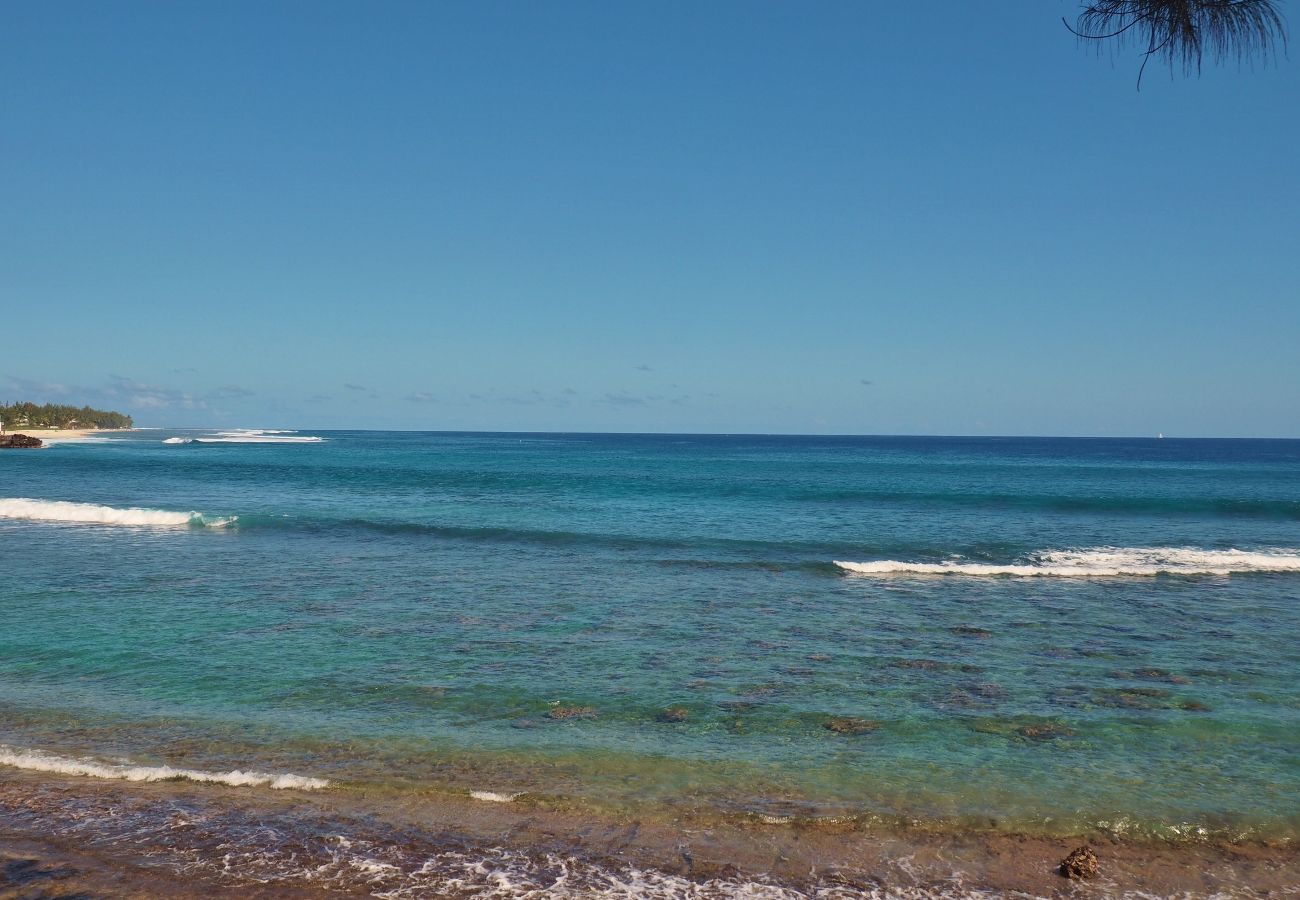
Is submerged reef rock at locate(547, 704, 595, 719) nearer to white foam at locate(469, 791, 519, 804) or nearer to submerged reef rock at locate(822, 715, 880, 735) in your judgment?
white foam at locate(469, 791, 519, 804)

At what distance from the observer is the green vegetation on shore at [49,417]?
132 meters

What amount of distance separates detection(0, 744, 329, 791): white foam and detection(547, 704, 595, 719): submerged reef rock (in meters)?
2.90

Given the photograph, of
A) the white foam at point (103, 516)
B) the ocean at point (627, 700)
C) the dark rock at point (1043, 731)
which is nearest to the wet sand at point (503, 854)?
the ocean at point (627, 700)

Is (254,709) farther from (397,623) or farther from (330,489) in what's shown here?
(330,489)

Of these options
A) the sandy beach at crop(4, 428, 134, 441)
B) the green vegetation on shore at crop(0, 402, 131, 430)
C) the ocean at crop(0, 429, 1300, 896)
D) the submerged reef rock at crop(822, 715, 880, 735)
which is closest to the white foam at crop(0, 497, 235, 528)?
the ocean at crop(0, 429, 1300, 896)

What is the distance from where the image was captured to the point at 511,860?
6.67 m

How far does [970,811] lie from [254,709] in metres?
8.17

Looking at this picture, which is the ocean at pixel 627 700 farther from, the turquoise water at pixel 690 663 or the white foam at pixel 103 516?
the white foam at pixel 103 516

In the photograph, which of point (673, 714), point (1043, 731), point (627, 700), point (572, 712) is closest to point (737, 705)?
point (673, 714)

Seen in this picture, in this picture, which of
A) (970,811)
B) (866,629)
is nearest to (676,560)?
(866,629)

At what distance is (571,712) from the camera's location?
1034cm

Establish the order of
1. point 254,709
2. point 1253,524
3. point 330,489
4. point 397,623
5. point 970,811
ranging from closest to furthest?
point 970,811, point 254,709, point 397,623, point 1253,524, point 330,489

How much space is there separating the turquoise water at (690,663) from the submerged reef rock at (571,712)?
74 millimetres

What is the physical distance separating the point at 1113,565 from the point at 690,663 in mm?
15559
